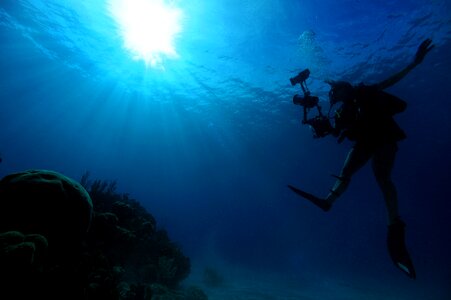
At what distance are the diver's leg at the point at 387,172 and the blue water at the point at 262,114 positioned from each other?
11.9 meters

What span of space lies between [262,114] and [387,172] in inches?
1055

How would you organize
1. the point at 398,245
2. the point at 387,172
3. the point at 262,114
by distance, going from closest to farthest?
the point at 398,245 → the point at 387,172 → the point at 262,114

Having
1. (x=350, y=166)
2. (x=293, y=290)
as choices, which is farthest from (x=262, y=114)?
(x=350, y=166)

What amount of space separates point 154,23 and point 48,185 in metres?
16.9

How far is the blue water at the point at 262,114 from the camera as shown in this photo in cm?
1750

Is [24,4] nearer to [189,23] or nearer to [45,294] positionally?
[189,23]

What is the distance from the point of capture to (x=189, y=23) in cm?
1836

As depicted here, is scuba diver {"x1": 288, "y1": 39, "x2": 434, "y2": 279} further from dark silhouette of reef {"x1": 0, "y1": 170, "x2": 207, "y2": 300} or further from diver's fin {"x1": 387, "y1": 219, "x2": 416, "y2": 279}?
dark silhouette of reef {"x1": 0, "y1": 170, "x2": 207, "y2": 300}

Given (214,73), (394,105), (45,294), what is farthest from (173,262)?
(214,73)

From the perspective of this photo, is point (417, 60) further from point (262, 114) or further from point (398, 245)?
point (262, 114)

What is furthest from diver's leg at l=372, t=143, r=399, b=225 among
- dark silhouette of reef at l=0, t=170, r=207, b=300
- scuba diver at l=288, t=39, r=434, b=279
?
dark silhouette of reef at l=0, t=170, r=207, b=300

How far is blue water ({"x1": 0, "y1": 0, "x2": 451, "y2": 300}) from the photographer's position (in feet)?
57.4

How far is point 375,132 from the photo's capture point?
4602 mm

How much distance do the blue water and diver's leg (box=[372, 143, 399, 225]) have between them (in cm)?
1186
